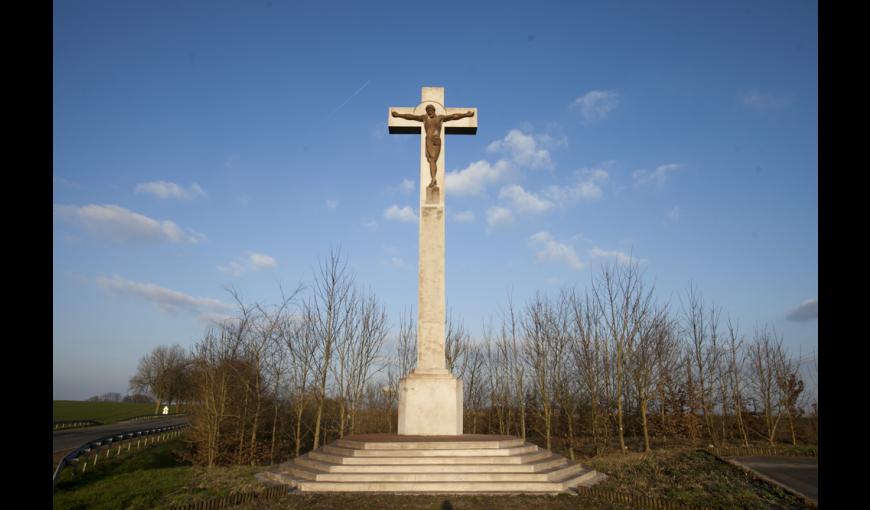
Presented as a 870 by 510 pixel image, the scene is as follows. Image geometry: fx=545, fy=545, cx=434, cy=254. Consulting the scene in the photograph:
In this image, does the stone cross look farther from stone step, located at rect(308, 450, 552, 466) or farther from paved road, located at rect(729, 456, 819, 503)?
paved road, located at rect(729, 456, 819, 503)

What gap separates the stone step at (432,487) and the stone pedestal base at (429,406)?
271 cm

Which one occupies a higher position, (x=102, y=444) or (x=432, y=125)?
(x=432, y=125)

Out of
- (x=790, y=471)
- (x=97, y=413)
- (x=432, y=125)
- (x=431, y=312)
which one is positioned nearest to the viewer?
(x=790, y=471)

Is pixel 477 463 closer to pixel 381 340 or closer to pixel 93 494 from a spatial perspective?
pixel 93 494

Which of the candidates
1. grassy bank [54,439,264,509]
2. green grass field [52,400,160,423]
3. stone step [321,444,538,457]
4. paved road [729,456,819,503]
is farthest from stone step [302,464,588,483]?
green grass field [52,400,160,423]

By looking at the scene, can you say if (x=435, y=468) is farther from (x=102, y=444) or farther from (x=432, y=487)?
(x=102, y=444)

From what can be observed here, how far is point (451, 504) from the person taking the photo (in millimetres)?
9797

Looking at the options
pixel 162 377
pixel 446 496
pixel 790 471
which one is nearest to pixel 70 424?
pixel 162 377

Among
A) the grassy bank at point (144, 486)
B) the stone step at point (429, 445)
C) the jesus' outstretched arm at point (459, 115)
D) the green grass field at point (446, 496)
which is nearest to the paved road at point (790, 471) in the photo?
the green grass field at point (446, 496)

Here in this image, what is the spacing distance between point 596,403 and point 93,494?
18.2m

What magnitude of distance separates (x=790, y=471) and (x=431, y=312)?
33.4 feet

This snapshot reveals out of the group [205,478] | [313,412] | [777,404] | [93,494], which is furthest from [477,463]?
[777,404]

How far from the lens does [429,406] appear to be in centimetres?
1378

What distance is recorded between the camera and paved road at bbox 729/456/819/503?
469 inches
